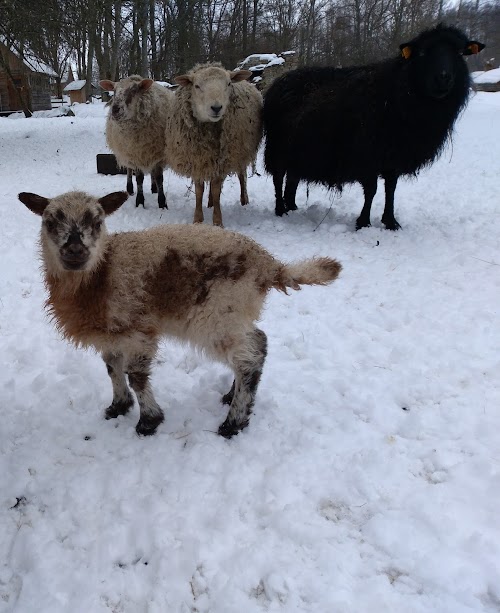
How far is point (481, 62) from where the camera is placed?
37156 mm

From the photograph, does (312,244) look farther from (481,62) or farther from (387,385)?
(481,62)

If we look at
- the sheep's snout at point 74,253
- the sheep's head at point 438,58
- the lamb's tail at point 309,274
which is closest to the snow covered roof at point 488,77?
the sheep's head at point 438,58

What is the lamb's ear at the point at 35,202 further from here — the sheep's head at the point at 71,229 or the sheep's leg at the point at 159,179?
the sheep's leg at the point at 159,179

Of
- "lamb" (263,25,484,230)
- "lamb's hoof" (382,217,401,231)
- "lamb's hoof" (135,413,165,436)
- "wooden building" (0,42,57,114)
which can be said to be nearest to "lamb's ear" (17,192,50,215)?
"lamb's hoof" (135,413,165,436)

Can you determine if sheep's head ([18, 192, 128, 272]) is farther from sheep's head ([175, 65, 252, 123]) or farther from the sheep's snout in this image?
sheep's head ([175, 65, 252, 123])

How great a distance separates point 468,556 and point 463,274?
366 centimetres

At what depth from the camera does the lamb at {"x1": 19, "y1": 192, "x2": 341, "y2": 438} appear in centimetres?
262

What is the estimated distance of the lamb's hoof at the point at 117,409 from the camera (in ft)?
10.0

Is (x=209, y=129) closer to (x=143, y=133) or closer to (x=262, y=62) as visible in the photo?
(x=143, y=133)

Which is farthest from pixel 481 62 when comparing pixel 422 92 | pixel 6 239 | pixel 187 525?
pixel 187 525

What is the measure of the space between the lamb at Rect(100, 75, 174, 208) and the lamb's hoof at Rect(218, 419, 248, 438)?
5705 millimetres

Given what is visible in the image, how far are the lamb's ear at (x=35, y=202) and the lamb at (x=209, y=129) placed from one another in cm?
398

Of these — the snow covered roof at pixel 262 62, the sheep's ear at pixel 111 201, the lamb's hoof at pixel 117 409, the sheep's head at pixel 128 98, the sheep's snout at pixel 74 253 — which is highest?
the snow covered roof at pixel 262 62

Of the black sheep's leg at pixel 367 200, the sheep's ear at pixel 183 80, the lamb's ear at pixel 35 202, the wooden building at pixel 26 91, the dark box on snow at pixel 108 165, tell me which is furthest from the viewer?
the wooden building at pixel 26 91
